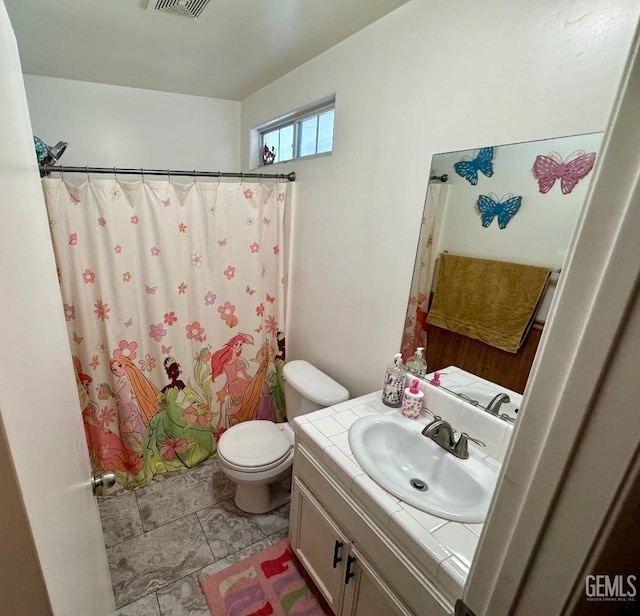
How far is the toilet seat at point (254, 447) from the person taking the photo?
1.59 metres

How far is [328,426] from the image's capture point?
4.10 ft

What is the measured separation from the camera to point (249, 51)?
5.30ft

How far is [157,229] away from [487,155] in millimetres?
1641

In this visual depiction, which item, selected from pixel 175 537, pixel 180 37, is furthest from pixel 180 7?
pixel 175 537

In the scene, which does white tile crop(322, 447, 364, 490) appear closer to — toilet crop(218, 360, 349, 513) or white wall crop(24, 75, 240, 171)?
toilet crop(218, 360, 349, 513)

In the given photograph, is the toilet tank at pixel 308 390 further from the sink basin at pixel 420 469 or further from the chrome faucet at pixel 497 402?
the chrome faucet at pixel 497 402

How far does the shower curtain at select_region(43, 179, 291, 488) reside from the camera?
5.44 ft

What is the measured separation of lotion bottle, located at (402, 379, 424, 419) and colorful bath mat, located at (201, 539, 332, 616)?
0.91m

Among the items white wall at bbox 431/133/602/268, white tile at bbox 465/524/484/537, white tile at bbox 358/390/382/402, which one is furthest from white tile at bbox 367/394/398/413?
white wall at bbox 431/133/602/268

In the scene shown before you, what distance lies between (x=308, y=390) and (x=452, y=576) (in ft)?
3.45

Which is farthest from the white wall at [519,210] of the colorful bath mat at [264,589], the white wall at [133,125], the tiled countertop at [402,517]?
the white wall at [133,125]

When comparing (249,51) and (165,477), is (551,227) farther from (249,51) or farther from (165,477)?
(165,477)

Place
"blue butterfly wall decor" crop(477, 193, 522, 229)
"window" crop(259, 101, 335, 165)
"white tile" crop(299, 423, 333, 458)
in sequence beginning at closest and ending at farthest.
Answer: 1. "blue butterfly wall decor" crop(477, 193, 522, 229)
2. "white tile" crop(299, 423, 333, 458)
3. "window" crop(259, 101, 335, 165)

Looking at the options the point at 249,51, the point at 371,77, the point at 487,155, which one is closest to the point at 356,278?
the point at 487,155
